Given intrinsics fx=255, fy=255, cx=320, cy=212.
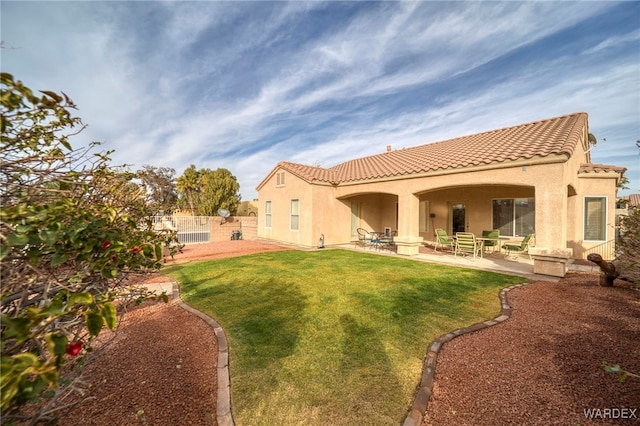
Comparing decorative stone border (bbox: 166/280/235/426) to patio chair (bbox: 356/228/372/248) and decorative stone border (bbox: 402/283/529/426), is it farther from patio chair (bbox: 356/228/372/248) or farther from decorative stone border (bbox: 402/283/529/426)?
patio chair (bbox: 356/228/372/248)

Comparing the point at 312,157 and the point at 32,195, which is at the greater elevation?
the point at 312,157

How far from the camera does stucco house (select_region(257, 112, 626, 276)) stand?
342 inches

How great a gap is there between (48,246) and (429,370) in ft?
14.2

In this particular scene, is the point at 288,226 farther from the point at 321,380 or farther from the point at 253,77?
the point at 321,380

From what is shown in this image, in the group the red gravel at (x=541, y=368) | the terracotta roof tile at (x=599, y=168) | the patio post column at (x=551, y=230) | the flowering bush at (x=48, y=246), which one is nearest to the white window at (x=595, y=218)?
the terracotta roof tile at (x=599, y=168)

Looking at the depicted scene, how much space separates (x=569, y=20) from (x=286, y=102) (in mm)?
13840

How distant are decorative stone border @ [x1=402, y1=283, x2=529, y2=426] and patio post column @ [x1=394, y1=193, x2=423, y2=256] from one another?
6.66 metres

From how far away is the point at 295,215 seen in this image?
56.5ft

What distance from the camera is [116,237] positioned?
1.62 m

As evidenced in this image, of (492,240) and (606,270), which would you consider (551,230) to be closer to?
(606,270)

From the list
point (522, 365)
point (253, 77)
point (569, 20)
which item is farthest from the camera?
point (253, 77)

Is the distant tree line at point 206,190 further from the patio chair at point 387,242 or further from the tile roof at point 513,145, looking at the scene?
the patio chair at point 387,242

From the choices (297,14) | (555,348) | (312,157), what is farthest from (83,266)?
(312,157)

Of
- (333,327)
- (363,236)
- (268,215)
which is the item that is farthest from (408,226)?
(268,215)
